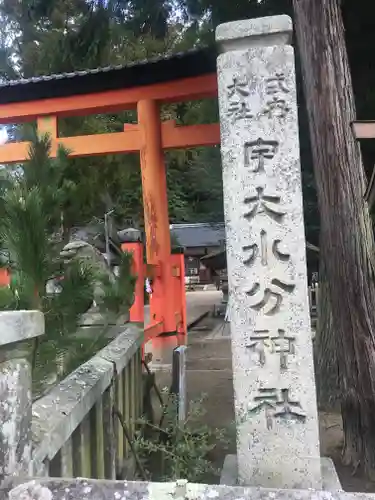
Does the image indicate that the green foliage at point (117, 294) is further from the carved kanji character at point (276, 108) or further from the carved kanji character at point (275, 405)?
the carved kanji character at point (276, 108)

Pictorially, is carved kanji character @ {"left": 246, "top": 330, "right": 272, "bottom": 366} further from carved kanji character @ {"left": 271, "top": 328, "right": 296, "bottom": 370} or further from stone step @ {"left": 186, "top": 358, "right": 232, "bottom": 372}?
stone step @ {"left": 186, "top": 358, "right": 232, "bottom": 372}

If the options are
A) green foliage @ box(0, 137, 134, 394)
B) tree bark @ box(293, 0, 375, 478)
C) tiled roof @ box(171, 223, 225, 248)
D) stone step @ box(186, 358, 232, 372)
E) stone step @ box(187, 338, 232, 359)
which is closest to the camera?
green foliage @ box(0, 137, 134, 394)

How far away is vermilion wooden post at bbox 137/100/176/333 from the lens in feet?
20.6

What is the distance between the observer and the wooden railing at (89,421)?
5.08 ft

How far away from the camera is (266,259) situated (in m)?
2.03

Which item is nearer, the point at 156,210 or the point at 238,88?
the point at 238,88

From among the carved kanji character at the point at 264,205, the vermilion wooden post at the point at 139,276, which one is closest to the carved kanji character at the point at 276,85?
the carved kanji character at the point at 264,205

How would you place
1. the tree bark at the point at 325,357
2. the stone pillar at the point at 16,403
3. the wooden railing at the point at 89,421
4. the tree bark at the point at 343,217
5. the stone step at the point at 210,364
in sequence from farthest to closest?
the stone step at the point at 210,364 < the tree bark at the point at 325,357 < the tree bark at the point at 343,217 < the wooden railing at the point at 89,421 < the stone pillar at the point at 16,403

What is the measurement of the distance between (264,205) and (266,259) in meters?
0.23

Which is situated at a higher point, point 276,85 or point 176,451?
point 276,85

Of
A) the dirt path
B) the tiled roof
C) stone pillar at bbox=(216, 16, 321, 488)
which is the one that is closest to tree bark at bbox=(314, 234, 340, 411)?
the dirt path

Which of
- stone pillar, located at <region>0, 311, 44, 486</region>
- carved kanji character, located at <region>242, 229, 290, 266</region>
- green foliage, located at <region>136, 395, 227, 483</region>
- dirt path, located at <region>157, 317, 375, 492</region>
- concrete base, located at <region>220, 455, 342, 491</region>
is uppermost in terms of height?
carved kanji character, located at <region>242, 229, 290, 266</region>

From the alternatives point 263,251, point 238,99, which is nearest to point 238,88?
point 238,99

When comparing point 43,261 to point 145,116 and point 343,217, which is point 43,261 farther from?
point 145,116
